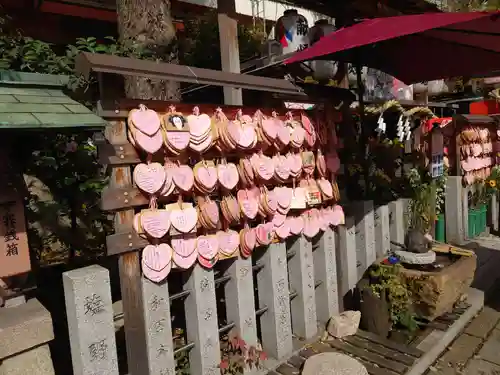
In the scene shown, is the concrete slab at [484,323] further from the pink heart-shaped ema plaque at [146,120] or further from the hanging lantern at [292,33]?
the pink heart-shaped ema plaque at [146,120]

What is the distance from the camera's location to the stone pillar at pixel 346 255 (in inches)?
182

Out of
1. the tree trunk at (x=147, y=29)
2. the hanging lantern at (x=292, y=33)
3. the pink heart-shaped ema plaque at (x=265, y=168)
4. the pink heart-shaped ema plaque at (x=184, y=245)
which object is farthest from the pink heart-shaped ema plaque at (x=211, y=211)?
the hanging lantern at (x=292, y=33)

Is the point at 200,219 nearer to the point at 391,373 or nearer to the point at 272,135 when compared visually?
the point at 272,135

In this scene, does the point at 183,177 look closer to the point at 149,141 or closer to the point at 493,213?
the point at 149,141

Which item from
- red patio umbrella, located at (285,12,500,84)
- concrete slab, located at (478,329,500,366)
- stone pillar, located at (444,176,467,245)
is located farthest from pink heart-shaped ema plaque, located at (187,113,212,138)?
stone pillar, located at (444,176,467,245)

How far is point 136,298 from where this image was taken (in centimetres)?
287

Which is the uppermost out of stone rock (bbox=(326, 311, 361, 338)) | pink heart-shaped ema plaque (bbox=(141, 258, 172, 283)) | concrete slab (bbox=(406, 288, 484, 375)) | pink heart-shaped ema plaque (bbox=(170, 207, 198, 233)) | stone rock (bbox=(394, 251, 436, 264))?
pink heart-shaped ema plaque (bbox=(170, 207, 198, 233))

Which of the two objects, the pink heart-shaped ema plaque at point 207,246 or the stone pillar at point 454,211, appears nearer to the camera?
the pink heart-shaped ema plaque at point 207,246

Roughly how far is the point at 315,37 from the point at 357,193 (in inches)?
79.7

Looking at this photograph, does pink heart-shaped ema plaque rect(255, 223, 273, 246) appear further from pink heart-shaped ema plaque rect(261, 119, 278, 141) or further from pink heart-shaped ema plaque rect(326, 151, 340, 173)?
pink heart-shaped ema plaque rect(326, 151, 340, 173)

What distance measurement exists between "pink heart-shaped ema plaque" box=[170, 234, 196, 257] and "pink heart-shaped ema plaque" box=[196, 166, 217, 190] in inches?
16.4

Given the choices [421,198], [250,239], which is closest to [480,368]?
Answer: [250,239]

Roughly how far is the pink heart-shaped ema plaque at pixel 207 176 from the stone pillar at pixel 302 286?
1.28m

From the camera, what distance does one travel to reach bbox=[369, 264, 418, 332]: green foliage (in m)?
4.29
